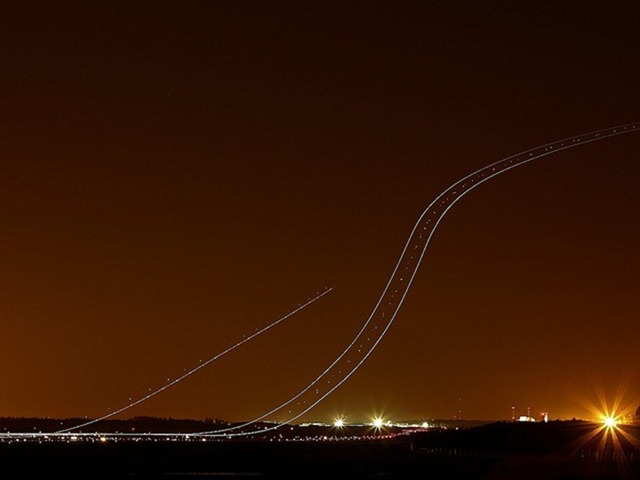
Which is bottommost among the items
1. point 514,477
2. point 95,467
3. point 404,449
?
point 514,477

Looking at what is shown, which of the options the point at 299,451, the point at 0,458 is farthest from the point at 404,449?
the point at 0,458

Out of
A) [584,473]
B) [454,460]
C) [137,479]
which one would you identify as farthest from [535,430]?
[137,479]

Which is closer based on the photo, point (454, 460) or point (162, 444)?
point (454, 460)

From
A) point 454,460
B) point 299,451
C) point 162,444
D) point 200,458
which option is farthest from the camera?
point 162,444

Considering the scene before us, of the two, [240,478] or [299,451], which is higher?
[299,451]

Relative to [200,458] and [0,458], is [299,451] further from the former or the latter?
[0,458]

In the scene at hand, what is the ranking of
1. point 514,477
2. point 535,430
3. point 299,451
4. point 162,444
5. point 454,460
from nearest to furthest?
point 514,477 → point 454,460 → point 299,451 → point 535,430 → point 162,444
